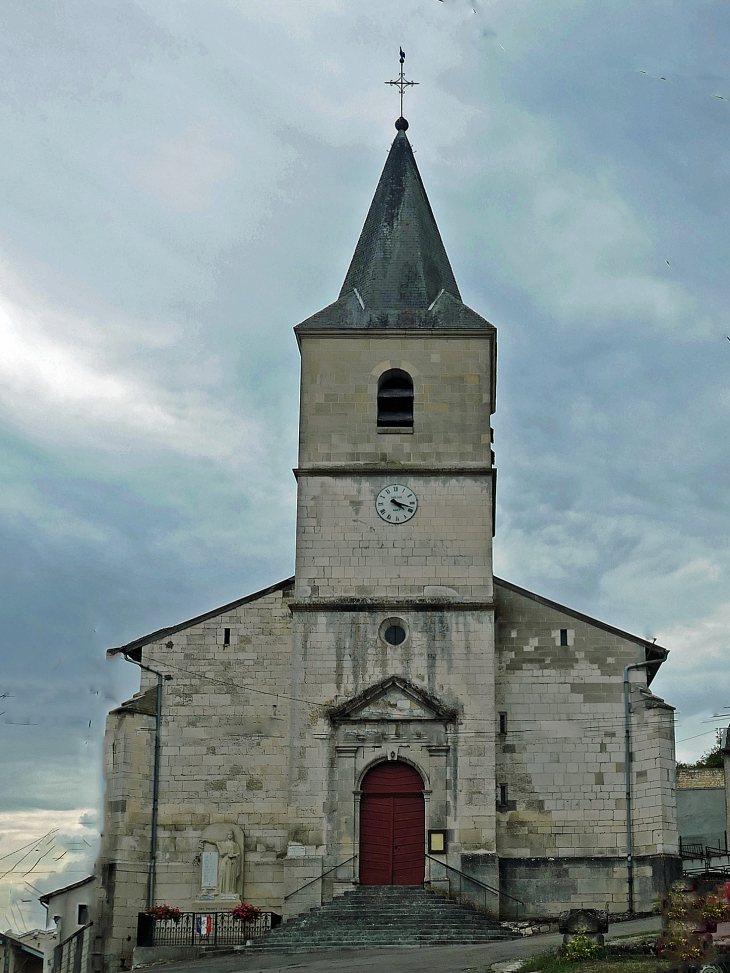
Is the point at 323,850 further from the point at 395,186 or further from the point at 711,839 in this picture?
the point at 711,839

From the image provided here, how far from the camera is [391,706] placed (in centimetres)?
2736

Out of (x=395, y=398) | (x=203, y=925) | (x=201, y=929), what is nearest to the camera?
(x=201, y=929)

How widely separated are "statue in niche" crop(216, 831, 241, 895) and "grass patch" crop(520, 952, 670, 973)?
10.1m

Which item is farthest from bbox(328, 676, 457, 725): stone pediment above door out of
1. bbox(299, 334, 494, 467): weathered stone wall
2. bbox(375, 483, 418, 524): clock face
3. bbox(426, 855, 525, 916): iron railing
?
bbox(299, 334, 494, 467): weathered stone wall

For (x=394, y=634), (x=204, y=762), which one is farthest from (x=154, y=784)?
(x=394, y=634)

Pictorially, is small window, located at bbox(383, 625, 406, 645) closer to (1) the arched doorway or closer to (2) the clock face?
(2) the clock face

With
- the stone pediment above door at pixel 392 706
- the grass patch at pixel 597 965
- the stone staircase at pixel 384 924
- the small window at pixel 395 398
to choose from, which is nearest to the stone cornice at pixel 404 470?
the small window at pixel 395 398

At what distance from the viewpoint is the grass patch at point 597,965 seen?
16516 mm

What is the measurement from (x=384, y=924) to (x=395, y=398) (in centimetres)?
1145

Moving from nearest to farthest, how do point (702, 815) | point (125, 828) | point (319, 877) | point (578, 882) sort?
1. point (319, 877)
2. point (578, 882)
3. point (125, 828)
4. point (702, 815)

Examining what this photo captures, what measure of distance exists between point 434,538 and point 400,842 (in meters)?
6.42

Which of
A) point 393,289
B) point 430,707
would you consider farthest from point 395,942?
point 393,289

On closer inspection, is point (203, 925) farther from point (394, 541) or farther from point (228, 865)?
point (394, 541)

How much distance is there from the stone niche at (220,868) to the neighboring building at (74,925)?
2211mm
